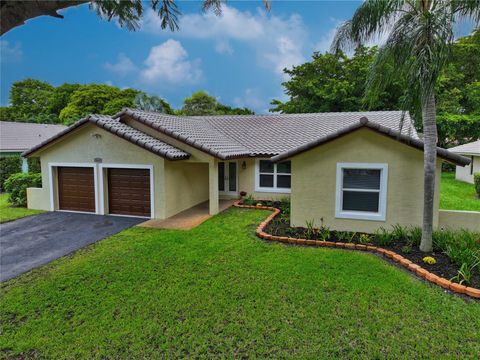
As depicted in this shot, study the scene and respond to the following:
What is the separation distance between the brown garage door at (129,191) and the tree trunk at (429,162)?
10.2m

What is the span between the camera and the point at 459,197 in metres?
17.7

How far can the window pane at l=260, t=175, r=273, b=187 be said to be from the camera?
54.0ft

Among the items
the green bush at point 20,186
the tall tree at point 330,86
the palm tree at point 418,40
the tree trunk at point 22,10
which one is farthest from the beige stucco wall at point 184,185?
the tall tree at point 330,86

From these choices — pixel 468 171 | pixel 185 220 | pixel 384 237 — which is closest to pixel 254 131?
pixel 185 220

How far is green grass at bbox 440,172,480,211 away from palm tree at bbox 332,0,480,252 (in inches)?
330

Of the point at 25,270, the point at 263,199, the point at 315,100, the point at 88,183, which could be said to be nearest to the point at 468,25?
the point at 263,199

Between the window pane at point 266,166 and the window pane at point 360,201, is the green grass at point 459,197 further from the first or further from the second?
the window pane at point 266,166

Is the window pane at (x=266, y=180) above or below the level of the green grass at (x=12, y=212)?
above

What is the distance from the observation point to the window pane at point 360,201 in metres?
9.96

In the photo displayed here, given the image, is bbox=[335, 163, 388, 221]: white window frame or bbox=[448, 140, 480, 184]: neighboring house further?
bbox=[448, 140, 480, 184]: neighboring house

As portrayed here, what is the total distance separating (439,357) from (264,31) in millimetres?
12771

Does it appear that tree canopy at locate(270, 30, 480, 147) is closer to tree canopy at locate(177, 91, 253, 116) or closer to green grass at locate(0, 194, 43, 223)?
tree canopy at locate(177, 91, 253, 116)

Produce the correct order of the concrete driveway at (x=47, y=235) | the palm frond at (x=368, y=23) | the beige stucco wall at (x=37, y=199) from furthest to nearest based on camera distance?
the beige stucco wall at (x=37, y=199) < the concrete driveway at (x=47, y=235) < the palm frond at (x=368, y=23)

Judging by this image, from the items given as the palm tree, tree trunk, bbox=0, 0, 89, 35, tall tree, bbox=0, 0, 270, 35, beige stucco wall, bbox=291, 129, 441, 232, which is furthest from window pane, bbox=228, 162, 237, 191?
tree trunk, bbox=0, 0, 89, 35
